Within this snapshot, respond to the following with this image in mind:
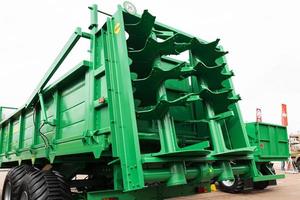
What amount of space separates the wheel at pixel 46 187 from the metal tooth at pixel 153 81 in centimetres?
149

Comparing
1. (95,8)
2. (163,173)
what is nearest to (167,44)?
(95,8)

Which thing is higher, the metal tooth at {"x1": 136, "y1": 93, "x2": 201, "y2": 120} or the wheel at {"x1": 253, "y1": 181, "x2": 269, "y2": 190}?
the metal tooth at {"x1": 136, "y1": 93, "x2": 201, "y2": 120}

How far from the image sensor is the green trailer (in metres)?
3.57

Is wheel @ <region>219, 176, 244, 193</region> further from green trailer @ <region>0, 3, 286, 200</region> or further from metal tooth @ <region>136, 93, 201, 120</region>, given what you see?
metal tooth @ <region>136, 93, 201, 120</region>

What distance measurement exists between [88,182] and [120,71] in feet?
9.52

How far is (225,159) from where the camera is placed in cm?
427

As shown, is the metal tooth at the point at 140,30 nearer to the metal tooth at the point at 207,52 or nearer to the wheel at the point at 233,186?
the metal tooth at the point at 207,52

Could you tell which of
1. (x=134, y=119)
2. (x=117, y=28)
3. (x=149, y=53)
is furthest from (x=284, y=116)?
(x=134, y=119)

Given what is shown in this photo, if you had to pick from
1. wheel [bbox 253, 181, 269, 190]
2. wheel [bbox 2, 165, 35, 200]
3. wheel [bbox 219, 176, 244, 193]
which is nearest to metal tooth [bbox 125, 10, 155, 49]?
wheel [bbox 2, 165, 35, 200]

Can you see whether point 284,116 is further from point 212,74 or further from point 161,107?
point 161,107

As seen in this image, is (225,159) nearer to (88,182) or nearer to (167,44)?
(167,44)

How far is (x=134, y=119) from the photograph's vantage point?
3.54 m

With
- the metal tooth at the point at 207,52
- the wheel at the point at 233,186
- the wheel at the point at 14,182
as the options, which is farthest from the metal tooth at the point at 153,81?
the wheel at the point at 233,186

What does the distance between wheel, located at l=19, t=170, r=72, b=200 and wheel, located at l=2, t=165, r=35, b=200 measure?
463mm
